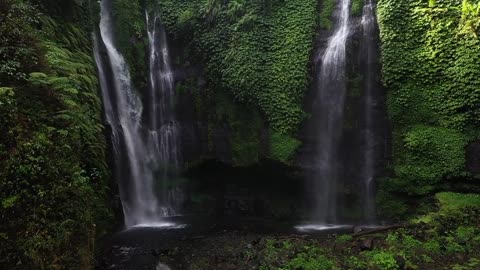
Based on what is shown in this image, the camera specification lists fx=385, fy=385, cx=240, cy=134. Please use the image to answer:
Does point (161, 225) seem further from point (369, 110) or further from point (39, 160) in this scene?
point (369, 110)

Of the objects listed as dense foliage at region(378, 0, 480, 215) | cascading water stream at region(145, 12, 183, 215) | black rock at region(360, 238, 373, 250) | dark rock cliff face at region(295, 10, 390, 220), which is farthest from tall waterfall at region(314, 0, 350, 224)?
cascading water stream at region(145, 12, 183, 215)

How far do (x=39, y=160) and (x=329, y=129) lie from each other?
10285 mm

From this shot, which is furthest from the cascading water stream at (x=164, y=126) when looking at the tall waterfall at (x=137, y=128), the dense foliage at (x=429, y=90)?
the dense foliage at (x=429, y=90)

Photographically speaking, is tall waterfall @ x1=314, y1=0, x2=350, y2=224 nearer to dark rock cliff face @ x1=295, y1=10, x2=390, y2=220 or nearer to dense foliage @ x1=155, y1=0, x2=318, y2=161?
dark rock cliff face @ x1=295, y1=10, x2=390, y2=220

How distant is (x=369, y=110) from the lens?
13742mm

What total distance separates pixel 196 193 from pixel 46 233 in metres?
9.83

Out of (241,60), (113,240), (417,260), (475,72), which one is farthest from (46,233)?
(475,72)

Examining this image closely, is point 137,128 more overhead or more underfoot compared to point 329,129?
more overhead

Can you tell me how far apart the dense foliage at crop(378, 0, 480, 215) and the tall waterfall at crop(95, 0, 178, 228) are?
322 inches

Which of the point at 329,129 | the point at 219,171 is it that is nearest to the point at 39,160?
the point at 219,171

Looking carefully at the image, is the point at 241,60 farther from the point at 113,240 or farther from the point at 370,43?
the point at 113,240

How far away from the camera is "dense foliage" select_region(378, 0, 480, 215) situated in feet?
41.0

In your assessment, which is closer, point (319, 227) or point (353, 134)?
point (319, 227)

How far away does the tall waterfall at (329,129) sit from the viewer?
1390 centimetres
